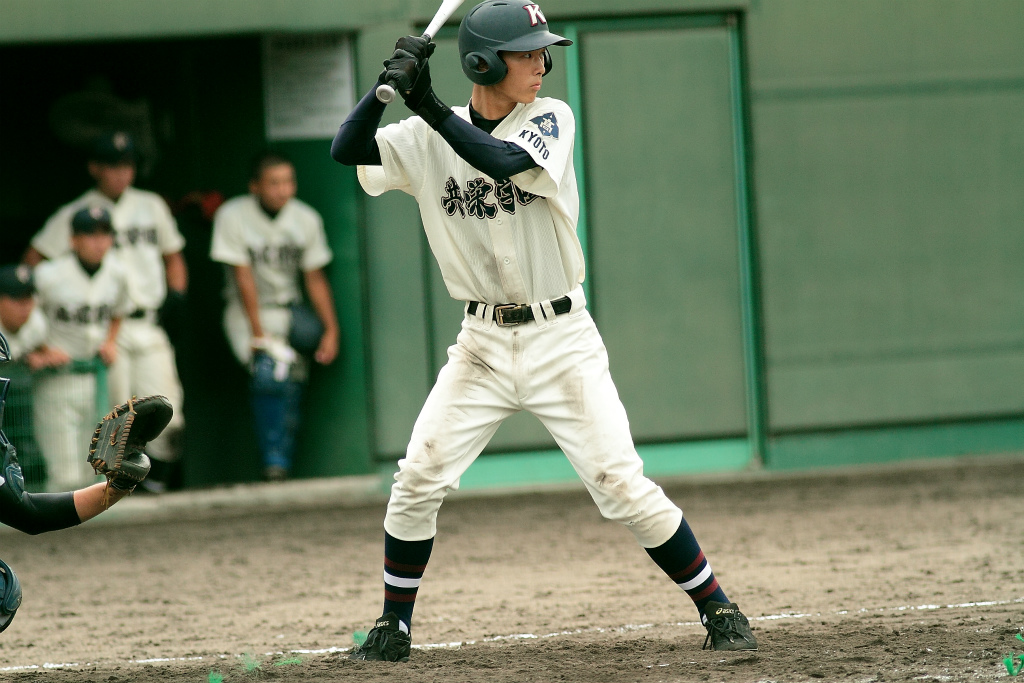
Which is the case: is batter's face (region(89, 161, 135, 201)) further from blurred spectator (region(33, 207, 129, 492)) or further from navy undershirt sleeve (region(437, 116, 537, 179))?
navy undershirt sleeve (region(437, 116, 537, 179))

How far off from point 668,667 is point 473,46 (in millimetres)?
2012

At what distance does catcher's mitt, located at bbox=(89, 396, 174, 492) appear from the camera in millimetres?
3854

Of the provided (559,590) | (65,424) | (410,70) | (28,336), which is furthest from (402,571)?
(28,336)

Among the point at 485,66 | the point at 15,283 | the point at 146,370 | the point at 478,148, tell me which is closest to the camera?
the point at 478,148

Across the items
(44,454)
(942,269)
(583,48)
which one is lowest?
(44,454)

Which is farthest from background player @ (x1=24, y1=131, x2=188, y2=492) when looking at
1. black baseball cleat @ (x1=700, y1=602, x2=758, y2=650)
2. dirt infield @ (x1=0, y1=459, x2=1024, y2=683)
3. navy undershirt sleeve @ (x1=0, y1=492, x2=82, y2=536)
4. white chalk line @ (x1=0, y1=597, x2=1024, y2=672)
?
black baseball cleat @ (x1=700, y1=602, x2=758, y2=650)

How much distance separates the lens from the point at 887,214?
27.2 ft

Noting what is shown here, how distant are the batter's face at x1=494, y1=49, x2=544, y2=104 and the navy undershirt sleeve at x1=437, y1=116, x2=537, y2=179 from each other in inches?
12.9

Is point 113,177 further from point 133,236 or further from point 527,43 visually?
point 527,43

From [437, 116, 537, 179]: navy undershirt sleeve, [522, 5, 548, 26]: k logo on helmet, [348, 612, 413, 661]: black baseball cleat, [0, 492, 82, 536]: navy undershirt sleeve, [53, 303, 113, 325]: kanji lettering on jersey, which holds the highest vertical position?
[522, 5, 548, 26]: k logo on helmet

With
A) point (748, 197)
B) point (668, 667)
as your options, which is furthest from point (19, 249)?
point (668, 667)

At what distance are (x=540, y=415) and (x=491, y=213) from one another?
2.21 feet

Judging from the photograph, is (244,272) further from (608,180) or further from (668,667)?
(668,667)

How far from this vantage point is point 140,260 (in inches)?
306
